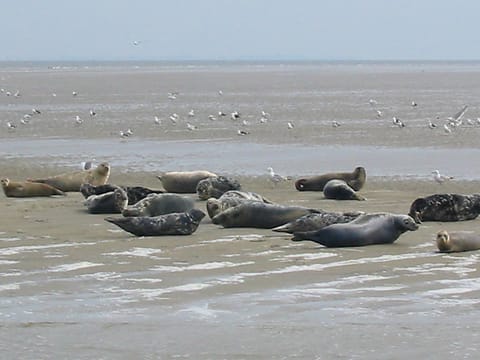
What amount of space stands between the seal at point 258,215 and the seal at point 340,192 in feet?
7.51

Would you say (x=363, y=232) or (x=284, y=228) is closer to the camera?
(x=363, y=232)

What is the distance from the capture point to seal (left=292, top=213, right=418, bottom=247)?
8.71 m

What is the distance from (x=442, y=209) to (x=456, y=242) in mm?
1892

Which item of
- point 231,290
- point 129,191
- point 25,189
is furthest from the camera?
point 25,189

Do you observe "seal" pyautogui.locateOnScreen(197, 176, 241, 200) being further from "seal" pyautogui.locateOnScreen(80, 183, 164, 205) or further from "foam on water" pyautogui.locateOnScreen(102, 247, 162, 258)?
"foam on water" pyautogui.locateOnScreen(102, 247, 162, 258)

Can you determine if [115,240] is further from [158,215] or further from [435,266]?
[435,266]

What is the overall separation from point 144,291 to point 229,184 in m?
5.69

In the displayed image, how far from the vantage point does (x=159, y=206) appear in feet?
34.6

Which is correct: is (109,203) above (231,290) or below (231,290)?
below

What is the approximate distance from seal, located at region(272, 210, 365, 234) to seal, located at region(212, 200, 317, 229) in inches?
10.3

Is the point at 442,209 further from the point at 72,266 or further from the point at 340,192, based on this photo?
the point at 72,266

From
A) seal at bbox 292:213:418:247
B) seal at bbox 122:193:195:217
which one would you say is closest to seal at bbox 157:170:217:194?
seal at bbox 122:193:195:217

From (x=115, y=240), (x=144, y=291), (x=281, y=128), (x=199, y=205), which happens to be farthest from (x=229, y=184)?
(x=281, y=128)

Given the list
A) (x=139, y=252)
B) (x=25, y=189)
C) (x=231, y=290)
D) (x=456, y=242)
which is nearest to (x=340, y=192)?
(x=25, y=189)
